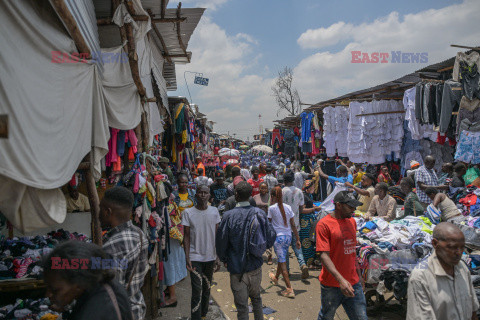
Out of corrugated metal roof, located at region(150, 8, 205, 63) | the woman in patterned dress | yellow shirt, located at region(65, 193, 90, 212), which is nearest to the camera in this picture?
the woman in patterned dress

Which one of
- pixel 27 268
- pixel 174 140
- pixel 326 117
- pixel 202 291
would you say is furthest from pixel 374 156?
pixel 27 268

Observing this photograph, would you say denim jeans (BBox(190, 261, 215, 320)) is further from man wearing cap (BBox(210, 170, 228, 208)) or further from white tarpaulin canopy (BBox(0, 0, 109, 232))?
man wearing cap (BBox(210, 170, 228, 208))

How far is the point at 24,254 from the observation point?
4.07 m

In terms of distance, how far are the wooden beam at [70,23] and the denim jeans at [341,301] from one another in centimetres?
352

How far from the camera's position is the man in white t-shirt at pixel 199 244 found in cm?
422

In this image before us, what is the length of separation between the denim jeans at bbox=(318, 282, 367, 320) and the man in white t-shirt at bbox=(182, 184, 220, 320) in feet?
5.17

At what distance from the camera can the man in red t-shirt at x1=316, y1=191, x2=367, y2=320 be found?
3328 millimetres

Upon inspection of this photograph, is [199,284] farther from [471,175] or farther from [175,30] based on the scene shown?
[471,175]

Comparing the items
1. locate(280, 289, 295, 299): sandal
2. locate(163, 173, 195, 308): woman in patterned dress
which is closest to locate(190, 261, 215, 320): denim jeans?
locate(163, 173, 195, 308): woman in patterned dress

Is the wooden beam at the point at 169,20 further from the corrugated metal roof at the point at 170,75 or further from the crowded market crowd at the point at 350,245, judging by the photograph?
the crowded market crowd at the point at 350,245

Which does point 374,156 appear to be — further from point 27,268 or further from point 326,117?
point 27,268

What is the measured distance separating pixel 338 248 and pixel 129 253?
2122 mm

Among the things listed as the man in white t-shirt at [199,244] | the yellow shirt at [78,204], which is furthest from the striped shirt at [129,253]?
the yellow shirt at [78,204]

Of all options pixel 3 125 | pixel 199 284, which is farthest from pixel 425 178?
pixel 3 125
